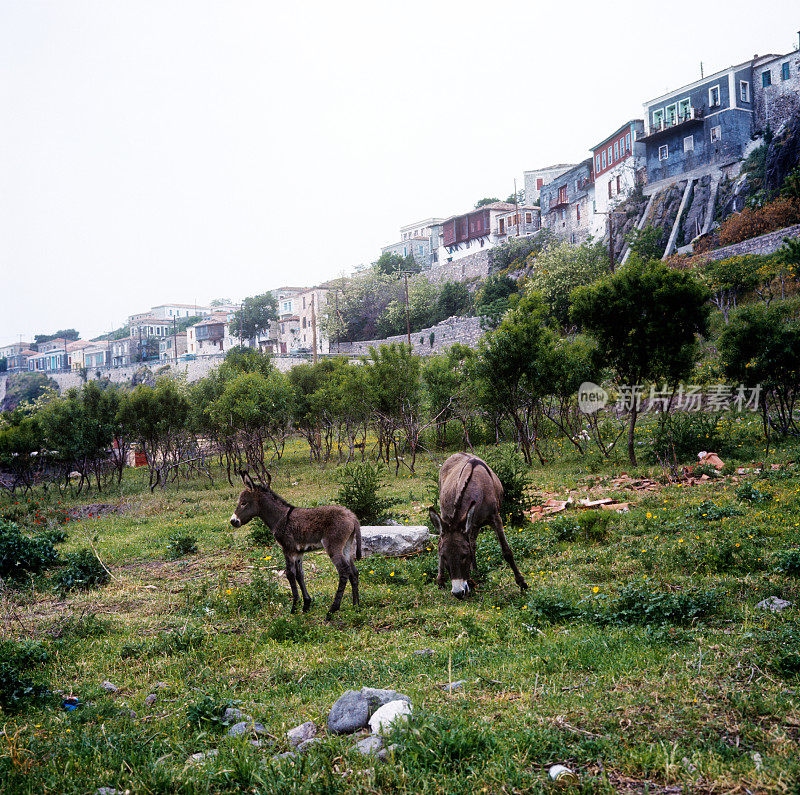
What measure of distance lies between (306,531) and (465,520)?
2207 millimetres

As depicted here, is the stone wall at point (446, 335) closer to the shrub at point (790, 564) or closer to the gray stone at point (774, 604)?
the shrub at point (790, 564)

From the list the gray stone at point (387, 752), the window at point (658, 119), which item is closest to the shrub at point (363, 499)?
the gray stone at point (387, 752)

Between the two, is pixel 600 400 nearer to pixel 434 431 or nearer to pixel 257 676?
pixel 434 431

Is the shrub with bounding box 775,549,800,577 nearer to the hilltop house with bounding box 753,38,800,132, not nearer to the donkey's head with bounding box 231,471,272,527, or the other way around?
the donkey's head with bounding box 231,471,272,527

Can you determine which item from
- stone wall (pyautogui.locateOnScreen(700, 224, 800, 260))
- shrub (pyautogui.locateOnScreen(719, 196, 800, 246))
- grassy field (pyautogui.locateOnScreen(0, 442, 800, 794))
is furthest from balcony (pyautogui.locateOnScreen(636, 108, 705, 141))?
grassy field (pyautogui.locateOnScreen(0, 442, 800, 794))

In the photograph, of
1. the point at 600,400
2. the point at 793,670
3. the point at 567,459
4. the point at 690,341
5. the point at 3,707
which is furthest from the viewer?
the point at 600,400

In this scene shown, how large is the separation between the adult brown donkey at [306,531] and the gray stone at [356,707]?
3.01 m

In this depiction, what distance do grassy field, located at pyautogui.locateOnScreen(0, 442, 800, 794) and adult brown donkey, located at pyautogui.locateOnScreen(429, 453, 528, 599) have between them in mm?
392

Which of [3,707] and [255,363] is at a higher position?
[255,363]

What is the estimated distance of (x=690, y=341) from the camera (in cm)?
1897

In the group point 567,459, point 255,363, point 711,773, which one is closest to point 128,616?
point 711,773

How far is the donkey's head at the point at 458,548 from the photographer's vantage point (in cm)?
792

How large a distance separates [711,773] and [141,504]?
76.0ft

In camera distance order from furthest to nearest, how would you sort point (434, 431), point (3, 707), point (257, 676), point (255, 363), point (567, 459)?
point (255, 363) < point (434, 431) < point (567, 459) < point (257, 676) < point (3, 707)
